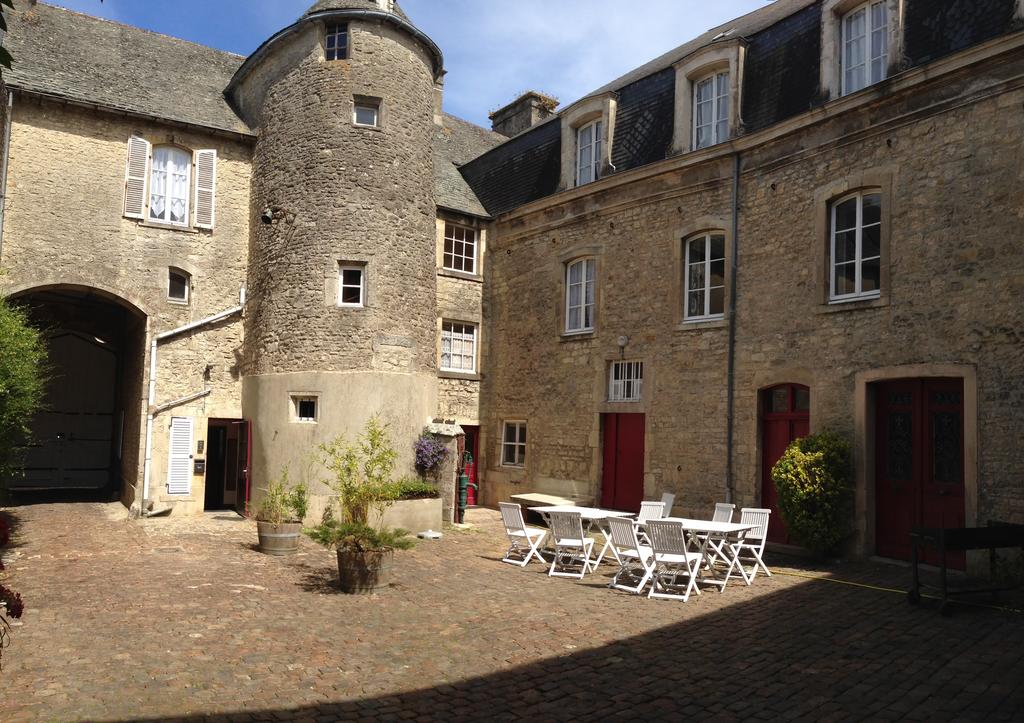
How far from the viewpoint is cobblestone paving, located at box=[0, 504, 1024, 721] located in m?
5.04

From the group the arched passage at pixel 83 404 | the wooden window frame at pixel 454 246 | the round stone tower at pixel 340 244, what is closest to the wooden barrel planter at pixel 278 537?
the round stone tower at pixel 340 244

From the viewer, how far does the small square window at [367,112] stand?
46.0ft

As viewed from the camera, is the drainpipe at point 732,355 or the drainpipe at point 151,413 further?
the drainpipe at point 151,413

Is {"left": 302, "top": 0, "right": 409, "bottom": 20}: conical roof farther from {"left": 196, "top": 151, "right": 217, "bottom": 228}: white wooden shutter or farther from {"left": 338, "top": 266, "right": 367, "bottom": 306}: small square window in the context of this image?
{"left": 338, "top": 266, "right": 367, "bottom": 306}: small square window

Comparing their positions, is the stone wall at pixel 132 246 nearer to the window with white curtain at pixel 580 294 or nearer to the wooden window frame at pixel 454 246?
the wooden window frame at pixel 454 246

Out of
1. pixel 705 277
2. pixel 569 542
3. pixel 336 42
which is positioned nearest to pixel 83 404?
pixel 336 42

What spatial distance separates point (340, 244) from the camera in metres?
13.4

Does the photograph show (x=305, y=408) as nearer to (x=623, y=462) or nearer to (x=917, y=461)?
(x=623, y=462)

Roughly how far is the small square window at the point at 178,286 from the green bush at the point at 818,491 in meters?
10.6

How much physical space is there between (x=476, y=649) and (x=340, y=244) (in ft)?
28.6

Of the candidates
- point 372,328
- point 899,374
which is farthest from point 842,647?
point 372,328

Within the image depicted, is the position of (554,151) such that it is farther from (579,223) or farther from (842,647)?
(842,647)

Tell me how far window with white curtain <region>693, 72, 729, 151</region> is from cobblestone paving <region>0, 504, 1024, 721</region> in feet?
22.9

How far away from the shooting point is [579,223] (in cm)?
1488
